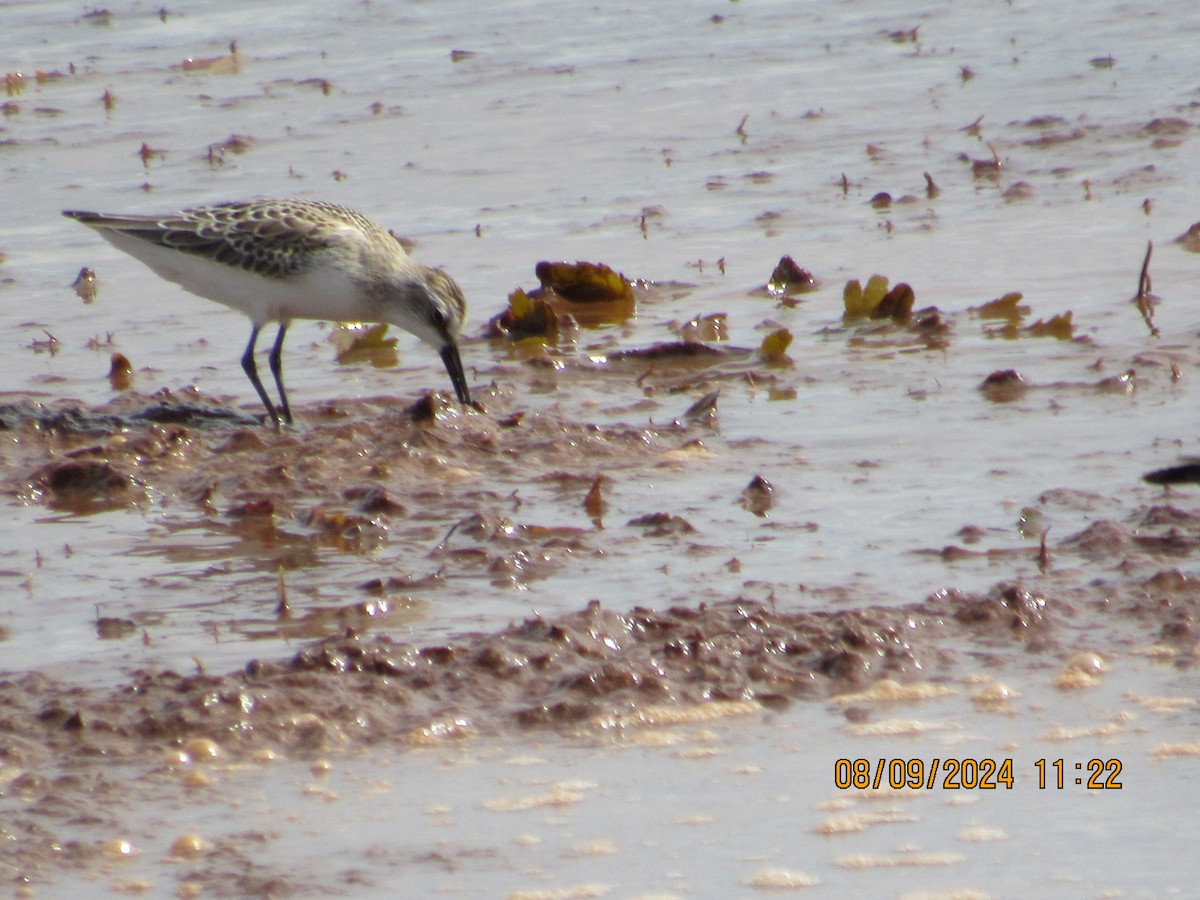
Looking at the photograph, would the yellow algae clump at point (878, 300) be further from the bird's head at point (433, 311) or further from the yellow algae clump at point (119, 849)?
the yellow algae clump at point (119, 849)

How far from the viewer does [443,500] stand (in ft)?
18.1

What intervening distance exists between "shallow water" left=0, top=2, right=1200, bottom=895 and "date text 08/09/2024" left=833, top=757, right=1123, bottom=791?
1.8 inches

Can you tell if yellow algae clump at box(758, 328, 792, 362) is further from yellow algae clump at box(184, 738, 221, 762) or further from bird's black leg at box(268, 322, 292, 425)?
yellow algae clump at box(184, 738, 221, 762)

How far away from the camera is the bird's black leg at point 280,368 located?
6.55m

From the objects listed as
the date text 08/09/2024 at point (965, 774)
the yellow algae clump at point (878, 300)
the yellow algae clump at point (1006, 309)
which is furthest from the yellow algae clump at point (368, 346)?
the date text 08/09/2024 at point (965, 774)

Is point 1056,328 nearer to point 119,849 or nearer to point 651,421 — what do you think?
point 651,421

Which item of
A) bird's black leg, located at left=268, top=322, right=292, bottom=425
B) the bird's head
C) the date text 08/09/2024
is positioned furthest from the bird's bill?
the date text 08/09/2024

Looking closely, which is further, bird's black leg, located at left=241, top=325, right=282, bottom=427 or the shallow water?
bird's black leg, located at left=241, top=325, right=282, bottom=427

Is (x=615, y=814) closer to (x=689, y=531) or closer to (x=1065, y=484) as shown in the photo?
(x=689, y=531)

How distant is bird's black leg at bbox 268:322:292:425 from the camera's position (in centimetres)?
655

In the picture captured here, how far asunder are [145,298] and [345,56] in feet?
21.2

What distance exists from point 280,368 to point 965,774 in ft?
12.8

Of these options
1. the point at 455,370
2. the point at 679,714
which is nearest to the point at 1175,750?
the point at 679,714

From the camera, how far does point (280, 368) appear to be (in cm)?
690
